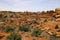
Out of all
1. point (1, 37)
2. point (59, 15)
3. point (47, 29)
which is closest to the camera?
point (1, 37)

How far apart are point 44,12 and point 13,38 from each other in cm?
2302

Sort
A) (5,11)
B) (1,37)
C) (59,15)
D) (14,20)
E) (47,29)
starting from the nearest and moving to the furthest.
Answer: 1. (1,37)
2. (47,29)
3. (59,15)
4. (14,20)
5. (5,11)

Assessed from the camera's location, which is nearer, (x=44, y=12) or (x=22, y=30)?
(x=22, y=30)

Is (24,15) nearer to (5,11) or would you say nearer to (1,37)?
(5,11)

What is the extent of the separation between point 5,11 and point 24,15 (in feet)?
15.6

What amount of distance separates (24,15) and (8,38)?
22160mm

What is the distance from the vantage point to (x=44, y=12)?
4184cm

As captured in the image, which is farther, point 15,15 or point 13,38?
point 15,15

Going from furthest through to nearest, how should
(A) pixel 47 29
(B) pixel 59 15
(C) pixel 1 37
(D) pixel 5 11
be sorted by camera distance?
1. (D) pixel 5 11
2. (B) pixel 59 15
3. (A) pixel 47 29
4. (C) pixel 1 37

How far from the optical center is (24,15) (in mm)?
41344

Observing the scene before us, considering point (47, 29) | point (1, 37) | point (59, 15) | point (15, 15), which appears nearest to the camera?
point (1, 37)

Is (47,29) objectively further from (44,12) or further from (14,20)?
(44,12)

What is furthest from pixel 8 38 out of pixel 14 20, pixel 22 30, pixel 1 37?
pixel 14 20

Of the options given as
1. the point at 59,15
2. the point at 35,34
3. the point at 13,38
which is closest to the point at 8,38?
the point at 13,38
